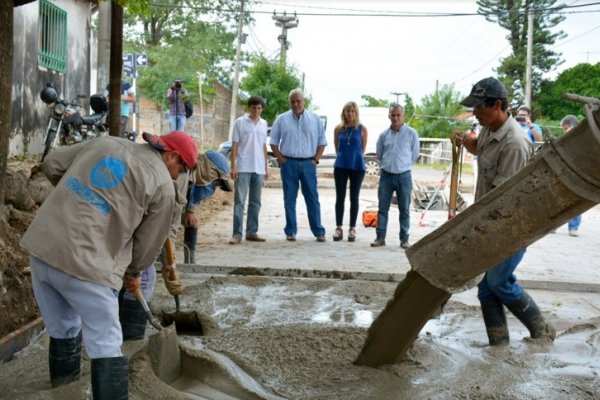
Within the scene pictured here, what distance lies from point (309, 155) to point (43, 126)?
18.9 feet

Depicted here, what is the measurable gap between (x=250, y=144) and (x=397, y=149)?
1.93 meters

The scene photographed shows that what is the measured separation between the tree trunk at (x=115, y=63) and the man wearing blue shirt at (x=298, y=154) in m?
2.18

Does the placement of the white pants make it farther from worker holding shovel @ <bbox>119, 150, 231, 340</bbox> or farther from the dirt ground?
worker holding shovel @ <bbox>119, 150, 231, 340</bbox>

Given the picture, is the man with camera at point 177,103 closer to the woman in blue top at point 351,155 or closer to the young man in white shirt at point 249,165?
the young man in white shirt at point 249,165

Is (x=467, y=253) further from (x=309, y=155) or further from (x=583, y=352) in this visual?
(x=309, y=155)

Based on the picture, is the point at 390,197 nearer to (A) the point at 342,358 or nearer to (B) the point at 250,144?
(B) the point at 250,144

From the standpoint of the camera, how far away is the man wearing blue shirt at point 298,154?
970cm

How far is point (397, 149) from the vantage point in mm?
9516

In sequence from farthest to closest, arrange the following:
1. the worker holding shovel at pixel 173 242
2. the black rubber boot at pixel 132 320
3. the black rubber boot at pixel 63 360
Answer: the black rubber boot at pixel 132 320, the worker holding shovel at pixel 173 242, the black rubber boot at pixel 63 360

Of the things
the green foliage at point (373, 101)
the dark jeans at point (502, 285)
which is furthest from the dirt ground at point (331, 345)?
the green foliage at point (373, 101)

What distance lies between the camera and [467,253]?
12.2 feet

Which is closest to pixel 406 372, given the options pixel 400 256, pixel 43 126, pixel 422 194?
pixel 400 256

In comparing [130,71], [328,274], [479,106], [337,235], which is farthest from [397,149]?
[130,71]

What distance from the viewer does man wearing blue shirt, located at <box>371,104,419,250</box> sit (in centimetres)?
945
